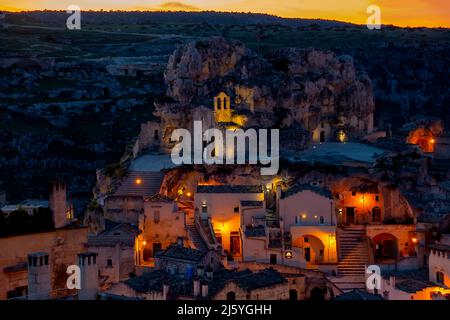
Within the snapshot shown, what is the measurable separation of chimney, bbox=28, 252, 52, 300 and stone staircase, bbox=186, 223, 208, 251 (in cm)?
1828

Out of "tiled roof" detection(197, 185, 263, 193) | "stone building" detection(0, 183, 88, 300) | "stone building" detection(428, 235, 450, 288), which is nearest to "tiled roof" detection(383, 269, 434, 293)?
"stone building" detection(428, 235, 450, 288)

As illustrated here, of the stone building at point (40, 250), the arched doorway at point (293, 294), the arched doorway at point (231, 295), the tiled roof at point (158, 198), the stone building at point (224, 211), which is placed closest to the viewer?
the stone building at point (40, 250)

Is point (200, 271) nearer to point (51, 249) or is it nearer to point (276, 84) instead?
point (51, 249)

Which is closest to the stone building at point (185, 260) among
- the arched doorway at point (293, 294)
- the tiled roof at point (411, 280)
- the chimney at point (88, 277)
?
the arched doorway at point (293, 294)

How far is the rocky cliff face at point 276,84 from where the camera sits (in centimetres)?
5612

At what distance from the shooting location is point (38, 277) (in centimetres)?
2448

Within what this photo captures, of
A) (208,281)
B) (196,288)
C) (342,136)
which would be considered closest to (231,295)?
(208,281)

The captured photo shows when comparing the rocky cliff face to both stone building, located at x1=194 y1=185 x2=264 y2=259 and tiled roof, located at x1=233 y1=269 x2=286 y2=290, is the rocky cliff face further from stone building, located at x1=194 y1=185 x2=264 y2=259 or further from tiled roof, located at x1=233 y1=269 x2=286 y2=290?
tiled roof, located at x1=233 y1=269 x2=286 y2=290

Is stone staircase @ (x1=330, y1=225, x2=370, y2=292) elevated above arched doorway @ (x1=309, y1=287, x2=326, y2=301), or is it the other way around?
stone staircase @ (x1=330, y1=225, x2=370, y2=292)

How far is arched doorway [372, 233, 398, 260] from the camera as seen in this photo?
149 feet

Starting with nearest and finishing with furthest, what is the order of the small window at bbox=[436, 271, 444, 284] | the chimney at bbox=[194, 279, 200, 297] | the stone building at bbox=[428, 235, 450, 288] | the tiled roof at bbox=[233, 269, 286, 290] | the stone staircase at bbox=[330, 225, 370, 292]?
the chimney at bbox=[194, 279, 200, 297]
the tiled roof at bbox=[233, 269, 286, 290]
the stone building at bbox=[428, 235, 450, 288]
the small window at bbox=[436, 271, 444, 284]
the stone staircase at bbox=[330, 225, 370, 292]

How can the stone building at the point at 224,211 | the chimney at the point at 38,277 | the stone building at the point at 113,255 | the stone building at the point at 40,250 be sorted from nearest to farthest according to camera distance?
the chimney at the point at 38,277 < the stone building at the point at 40,250 < the stone building at the point at 113,255 < the stone building at the point at 224,211

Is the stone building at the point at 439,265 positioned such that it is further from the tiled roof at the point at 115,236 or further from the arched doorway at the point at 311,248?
the tiled roof at the point at 115,236

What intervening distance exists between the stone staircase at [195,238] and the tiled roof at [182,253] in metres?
2.45
